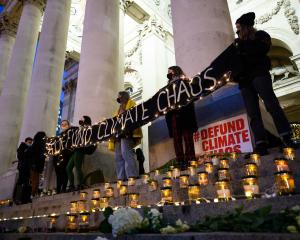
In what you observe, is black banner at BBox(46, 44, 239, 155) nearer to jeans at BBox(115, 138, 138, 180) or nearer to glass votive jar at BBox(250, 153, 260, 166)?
jeans at BBox(115, 138, 138, 180)

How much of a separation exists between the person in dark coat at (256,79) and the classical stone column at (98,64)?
22.7ft

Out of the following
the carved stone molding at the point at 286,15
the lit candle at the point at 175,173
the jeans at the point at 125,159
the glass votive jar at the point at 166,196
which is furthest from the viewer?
the carved stone molding at the point at 286,15

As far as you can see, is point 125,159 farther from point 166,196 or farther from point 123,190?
point 166,196

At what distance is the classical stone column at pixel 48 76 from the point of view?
14.9 m

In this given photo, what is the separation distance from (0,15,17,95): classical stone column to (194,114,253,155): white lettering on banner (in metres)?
19.1

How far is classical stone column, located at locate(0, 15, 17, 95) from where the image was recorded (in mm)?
21625

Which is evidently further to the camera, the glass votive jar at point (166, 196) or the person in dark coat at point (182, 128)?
the person in dark coat at point (182, 128)

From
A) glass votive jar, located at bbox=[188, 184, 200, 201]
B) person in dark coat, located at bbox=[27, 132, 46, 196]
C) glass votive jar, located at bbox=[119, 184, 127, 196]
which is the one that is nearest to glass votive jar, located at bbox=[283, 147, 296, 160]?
glass votive jar, located at bbox=[188, 184, 200, 201]

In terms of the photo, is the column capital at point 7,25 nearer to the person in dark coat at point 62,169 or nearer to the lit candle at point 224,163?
the person in dark coat at point 62,169

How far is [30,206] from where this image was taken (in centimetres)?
880

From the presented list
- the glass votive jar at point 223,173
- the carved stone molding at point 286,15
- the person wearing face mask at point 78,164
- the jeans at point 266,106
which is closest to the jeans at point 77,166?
the person wearing face mask at point 78,164

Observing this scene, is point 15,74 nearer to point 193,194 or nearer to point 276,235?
point 193,194

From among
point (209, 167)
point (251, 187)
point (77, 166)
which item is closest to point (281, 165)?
point (251, 187)

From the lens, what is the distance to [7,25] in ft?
75.4
